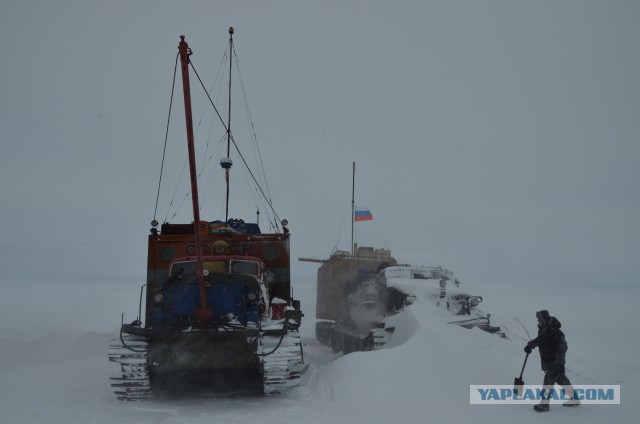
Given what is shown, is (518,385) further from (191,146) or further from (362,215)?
(362,215)

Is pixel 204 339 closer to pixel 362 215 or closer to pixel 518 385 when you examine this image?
pixel 518 385

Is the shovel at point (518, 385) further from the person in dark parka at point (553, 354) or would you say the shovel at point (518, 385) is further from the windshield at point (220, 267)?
the windshield at point (220, 267)

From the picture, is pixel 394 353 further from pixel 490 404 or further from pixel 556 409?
pixel 556 409

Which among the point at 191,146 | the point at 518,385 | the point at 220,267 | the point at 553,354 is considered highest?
the point at 191,146

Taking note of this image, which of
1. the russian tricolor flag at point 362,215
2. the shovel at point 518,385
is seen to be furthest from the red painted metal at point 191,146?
the russian tricolor flag at point 362,215

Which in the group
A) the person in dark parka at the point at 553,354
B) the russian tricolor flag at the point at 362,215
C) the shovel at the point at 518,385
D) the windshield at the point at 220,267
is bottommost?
the shovel at the point at 518,385

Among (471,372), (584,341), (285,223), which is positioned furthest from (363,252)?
(471,372)

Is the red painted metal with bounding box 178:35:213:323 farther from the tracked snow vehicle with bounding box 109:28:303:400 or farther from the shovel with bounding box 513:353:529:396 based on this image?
the shovel with bounding box 513:353:529:396

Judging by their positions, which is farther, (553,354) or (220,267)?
(220,267)

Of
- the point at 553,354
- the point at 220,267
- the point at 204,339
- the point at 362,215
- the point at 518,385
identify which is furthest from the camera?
the point at 362,215

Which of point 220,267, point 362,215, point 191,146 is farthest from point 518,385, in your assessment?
point 362,215

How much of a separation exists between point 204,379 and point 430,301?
712 centimetres

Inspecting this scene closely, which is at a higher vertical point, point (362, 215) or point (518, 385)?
point (362, 215)

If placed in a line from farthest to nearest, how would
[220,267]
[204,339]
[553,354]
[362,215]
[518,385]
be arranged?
1. [362,215]
2. [220,267]
3. [204,339]
4. [518,385]
5. [553,354]
